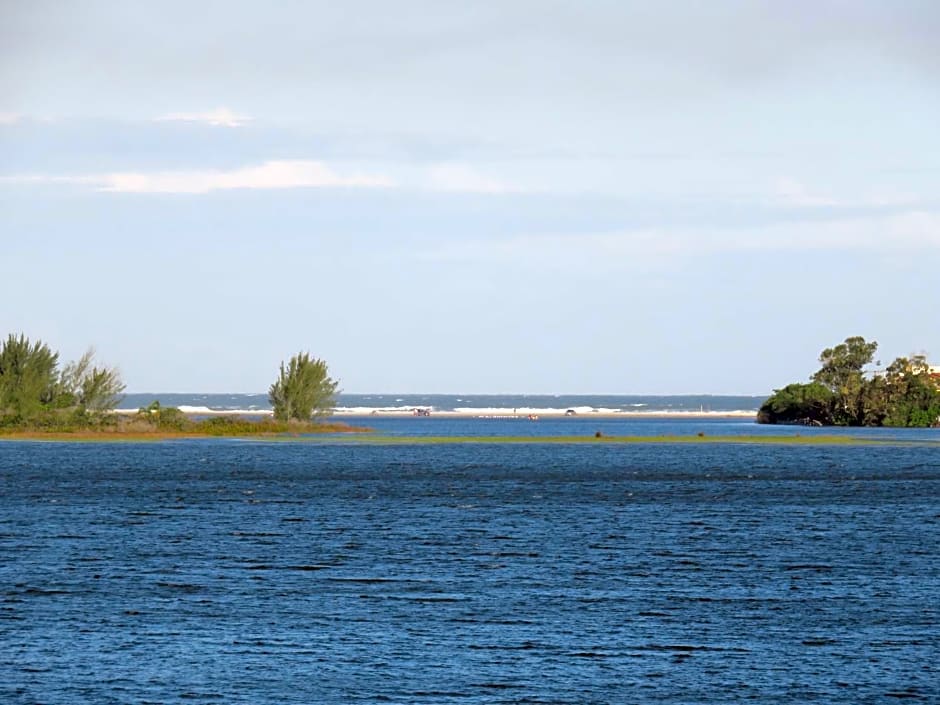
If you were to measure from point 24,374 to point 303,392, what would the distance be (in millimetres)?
40147

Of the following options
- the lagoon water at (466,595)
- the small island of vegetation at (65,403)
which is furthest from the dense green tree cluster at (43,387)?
the lagoon water at (466,595)

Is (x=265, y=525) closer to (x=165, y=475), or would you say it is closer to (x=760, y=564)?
(x=760, y=564)

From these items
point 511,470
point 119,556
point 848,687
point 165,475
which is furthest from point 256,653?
point 511,470

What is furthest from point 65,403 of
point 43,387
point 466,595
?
point 466,595

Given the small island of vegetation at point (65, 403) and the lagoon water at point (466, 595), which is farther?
the small island of vegetation at point (65, 403)

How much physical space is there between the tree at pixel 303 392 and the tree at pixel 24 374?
32.9m

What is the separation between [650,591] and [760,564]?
872 centimetres

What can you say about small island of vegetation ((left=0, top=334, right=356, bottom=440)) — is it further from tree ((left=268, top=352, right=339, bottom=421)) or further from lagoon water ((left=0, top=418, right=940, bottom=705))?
lagoon water ((left=0, top=418, right=940, bottom=705))

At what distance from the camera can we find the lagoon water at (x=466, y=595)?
32.3 m

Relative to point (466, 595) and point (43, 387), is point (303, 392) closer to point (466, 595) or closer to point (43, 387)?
point (43, 387)

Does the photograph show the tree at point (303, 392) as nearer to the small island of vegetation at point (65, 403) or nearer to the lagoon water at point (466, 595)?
the small island of vegetation at point (65, 403)

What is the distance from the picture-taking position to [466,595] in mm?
44500

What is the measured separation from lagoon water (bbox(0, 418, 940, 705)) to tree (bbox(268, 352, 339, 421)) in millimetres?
88835

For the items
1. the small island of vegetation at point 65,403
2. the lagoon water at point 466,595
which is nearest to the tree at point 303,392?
the small island of vegetation at point 65,403
